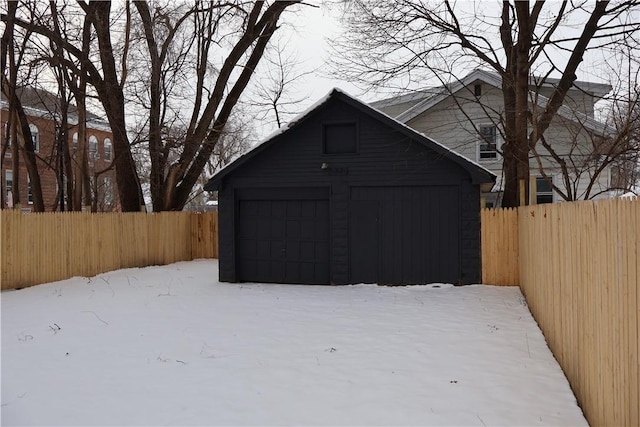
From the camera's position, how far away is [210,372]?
529 centimetres

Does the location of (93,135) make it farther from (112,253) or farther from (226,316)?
(226,316)

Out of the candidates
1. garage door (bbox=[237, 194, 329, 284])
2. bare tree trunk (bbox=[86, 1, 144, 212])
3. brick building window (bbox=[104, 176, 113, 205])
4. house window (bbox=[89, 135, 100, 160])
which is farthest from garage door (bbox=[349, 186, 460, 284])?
house window (bbox=[89, 135, 100, 160])

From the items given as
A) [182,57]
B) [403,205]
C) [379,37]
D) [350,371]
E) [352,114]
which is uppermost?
[182,57]

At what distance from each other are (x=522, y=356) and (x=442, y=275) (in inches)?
220

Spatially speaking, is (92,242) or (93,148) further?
(93,148)

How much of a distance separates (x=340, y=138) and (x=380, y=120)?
44.6 inches

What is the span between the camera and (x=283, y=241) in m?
12.3

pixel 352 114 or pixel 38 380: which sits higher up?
pixel 352 114

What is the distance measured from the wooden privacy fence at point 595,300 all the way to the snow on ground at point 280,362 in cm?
43

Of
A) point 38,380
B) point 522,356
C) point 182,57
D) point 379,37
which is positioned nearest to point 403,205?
point 379,37

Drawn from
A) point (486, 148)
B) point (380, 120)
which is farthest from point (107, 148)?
point (380, 120)

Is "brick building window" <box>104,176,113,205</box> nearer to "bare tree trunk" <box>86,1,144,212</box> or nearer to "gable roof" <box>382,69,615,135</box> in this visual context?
"bare tree trunk" <box>86,1,144,212</box>

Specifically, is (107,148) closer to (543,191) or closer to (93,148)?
(93,148)

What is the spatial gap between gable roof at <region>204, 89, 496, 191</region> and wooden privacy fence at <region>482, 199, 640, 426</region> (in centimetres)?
414
